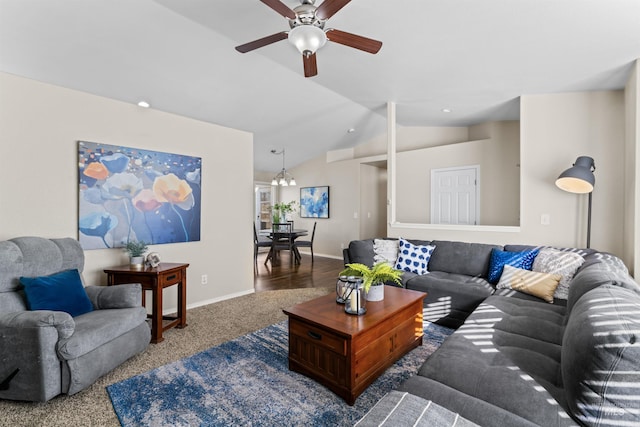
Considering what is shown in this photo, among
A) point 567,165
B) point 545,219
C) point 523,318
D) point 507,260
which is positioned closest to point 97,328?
point 523,318

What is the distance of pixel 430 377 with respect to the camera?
146 centimetres

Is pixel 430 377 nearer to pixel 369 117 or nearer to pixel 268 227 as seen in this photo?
pixel 369 117

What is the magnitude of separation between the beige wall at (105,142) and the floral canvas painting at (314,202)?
10.8ft

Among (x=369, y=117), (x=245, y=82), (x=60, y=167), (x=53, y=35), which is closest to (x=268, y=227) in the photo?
(x=369, y=117)

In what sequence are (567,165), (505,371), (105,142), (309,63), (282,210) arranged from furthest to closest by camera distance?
(282,210) → (567,165) → (105,142) → (309,63) → (505,371)

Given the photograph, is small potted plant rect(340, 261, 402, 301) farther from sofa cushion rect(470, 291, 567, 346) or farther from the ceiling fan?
the ceiling fan

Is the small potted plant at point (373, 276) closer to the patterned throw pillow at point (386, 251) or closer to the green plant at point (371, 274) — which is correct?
the green plant at point (371, 274)

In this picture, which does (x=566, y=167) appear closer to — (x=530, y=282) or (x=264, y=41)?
(x=530, y=282)

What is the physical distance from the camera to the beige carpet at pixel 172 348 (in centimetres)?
173

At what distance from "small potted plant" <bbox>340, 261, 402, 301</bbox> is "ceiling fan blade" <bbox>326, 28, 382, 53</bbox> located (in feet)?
5.24

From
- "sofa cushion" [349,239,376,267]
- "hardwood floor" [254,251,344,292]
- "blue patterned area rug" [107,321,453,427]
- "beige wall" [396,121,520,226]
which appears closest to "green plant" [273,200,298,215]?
"hardwood floor" [254,251,344,292]

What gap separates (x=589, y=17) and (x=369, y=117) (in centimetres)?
344

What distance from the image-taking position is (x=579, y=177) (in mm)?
2854

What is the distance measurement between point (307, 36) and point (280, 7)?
223mm
